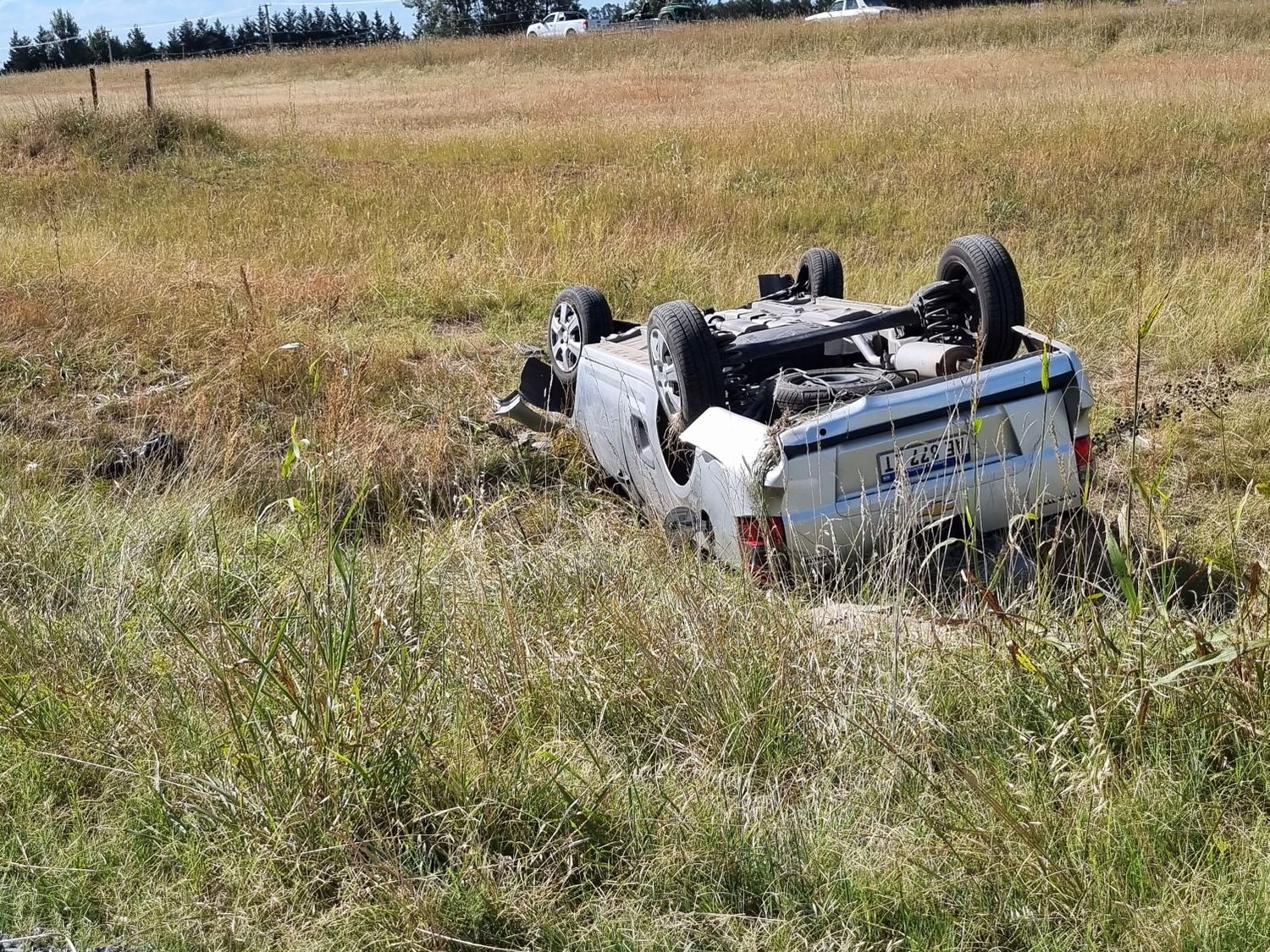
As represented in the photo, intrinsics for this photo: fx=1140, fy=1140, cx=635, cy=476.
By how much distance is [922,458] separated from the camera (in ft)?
14.0

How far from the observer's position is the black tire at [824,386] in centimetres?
465

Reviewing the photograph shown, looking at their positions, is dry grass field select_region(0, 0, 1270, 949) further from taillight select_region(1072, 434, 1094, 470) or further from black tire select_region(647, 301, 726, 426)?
black tire select_region(647, 301, 726, 426)

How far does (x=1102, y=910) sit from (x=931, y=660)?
3.19ft

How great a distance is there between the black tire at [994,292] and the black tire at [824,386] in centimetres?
49

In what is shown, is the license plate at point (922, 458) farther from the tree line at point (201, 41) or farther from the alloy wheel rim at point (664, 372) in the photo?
the tree line at point (201, 41)

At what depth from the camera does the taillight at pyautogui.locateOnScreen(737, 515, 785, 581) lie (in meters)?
4.13

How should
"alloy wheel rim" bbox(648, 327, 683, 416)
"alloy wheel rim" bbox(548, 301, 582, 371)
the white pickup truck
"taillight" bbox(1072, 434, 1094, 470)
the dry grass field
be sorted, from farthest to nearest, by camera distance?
1. "alloy wheel rim" bbox(548, 301, 582, 371)
2. "alloy wheel rim" bbox(648, 327, 683, 416)
3. "taillight" bbox(1072, 434, 1094, 470)
4. the white pickup truck
5. the dry grass field

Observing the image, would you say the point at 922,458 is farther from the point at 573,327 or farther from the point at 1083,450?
the point at 573,327

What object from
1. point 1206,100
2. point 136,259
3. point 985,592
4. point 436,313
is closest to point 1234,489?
point 985,592

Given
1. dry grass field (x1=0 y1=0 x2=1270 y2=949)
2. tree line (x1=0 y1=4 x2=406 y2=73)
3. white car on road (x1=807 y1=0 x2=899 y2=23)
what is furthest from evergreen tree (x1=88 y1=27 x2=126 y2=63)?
dry grass field (x1=0 y1=0 x2=1270 y2=949)

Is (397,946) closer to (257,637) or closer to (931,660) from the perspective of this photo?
(257,637)

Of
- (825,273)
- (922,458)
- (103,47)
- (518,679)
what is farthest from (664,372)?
(103,47)

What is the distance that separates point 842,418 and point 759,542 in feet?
1.79

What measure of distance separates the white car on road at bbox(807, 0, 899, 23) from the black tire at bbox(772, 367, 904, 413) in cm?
3238
